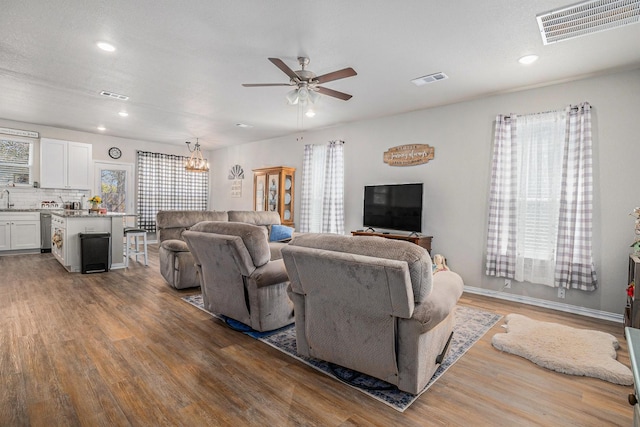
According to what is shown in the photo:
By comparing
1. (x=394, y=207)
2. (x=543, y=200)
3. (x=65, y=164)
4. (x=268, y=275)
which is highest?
(x=65, y=164)

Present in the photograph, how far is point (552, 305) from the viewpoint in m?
3.88

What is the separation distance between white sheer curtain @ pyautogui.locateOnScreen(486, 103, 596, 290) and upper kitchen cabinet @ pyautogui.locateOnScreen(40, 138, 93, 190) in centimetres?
804

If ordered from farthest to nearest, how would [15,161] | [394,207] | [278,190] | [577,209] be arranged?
[278,190] < [15,161] < [394,207] < [577,209]

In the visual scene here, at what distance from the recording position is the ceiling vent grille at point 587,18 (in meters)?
2.40

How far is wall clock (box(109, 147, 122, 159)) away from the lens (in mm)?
7832

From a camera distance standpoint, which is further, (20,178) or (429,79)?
(20,178)

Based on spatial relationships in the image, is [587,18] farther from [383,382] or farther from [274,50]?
[383,382]

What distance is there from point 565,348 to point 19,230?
28.8ft

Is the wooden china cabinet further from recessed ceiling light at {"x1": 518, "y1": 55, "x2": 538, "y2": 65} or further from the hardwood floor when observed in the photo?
recessed ceiling light at {"x1": 518, "y1": 55, "x2": 538, "y2": 65}

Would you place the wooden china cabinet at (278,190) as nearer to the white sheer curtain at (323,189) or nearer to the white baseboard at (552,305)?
the white sheer curtain at (323,189)

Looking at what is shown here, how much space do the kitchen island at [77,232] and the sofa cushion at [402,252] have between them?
4884 mm

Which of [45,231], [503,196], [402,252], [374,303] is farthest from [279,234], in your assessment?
[45,231]

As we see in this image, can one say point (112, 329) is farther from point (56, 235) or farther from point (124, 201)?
point (124, 201)

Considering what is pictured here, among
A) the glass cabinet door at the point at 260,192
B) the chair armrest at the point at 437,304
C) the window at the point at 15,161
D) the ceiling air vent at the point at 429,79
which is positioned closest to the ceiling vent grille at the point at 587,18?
the ceiling air vent at the point at 429,79
